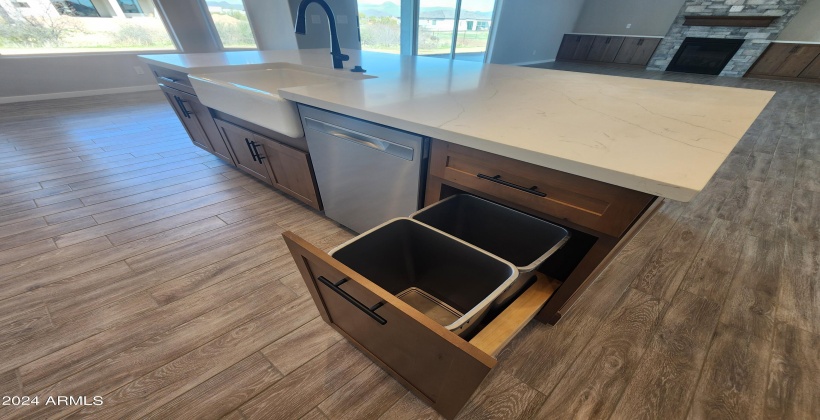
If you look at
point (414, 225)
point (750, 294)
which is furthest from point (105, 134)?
point (750, 294)

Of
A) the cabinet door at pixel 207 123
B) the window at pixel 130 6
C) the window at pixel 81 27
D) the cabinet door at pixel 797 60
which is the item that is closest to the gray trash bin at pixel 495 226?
the cabinet door at pixel 207 123

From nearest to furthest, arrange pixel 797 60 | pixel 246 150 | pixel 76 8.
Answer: pixel 246 150
pixel 76 8
pixel 797 60

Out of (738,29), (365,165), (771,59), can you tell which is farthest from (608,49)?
(365,165)

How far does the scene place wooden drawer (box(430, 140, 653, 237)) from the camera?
61 cm

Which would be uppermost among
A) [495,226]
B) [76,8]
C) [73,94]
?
[76,8]

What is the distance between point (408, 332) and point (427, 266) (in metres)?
0.40

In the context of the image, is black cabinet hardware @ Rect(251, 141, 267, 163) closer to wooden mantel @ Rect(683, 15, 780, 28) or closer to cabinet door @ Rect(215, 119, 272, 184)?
cabinet door @ Rect(215, 119, 272, 184)

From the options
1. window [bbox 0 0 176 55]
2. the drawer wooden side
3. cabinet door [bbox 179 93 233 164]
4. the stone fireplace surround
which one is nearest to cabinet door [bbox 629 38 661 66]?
the stone fireplace surround

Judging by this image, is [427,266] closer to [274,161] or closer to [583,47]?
[274,161]

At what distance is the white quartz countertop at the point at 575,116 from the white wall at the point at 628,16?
8389 mm

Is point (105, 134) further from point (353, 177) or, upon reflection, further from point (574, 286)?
point (574, 286)

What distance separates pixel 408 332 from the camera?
0.55 metres

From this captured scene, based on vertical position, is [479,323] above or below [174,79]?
below

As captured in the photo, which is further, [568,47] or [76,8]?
[568,47]
